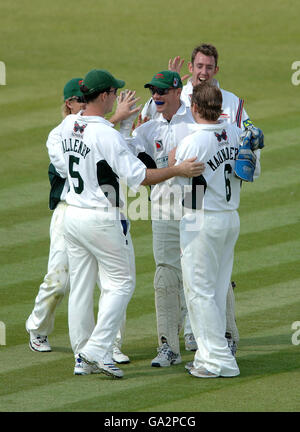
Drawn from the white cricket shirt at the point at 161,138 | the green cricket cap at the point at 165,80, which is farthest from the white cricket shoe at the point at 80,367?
the green cricket cap at the point at 165,80

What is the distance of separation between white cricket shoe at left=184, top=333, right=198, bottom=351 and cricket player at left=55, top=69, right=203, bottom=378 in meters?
1.03

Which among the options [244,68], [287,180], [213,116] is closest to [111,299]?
[213,116]

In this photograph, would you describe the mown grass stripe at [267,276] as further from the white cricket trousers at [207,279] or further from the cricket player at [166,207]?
the white cricket trousers at [207,279]

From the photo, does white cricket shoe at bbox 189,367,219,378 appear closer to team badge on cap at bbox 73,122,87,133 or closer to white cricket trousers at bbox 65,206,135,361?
white cricket trousers at bbox 65,206,135,361

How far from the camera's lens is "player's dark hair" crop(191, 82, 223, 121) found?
6379 millimetres

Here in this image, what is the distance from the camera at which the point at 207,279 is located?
6.48 metres

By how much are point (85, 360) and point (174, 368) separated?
730 millimetres

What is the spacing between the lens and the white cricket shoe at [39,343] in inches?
289

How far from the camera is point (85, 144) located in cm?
641

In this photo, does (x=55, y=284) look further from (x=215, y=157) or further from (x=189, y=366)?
(x=215, y=157)

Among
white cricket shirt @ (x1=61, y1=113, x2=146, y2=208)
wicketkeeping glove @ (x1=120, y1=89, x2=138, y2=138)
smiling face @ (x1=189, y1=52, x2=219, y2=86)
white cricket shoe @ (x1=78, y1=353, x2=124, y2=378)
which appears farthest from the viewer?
smiling face @ (x1=189, y1=52, x2=219, y2=86)

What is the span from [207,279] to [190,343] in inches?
45.0

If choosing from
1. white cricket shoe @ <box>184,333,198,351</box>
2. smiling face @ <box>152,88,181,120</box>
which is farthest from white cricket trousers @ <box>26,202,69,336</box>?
smiling face @ <box>152,88,181,120</box>

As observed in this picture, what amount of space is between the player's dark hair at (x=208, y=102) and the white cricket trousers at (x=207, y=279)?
676 mm
